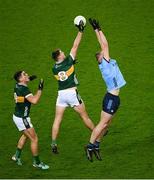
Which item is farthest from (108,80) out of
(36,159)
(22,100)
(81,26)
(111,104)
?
(36,159)

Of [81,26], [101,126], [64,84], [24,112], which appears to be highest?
[81,26]

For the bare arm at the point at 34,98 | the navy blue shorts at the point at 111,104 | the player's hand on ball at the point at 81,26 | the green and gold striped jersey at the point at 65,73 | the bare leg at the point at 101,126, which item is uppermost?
the player's hand on ball at the point at 81,26

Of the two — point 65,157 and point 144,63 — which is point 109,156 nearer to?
point 65,157

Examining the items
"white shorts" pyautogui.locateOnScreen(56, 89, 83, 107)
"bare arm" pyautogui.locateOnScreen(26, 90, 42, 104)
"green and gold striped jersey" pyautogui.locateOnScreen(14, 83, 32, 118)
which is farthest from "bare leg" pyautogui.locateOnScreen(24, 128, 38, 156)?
"white shorts" pyautogui.locateOnScreen(56, 89, 83, 107)

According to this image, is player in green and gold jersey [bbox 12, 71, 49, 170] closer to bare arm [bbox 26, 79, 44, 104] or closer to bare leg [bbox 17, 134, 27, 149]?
bare arm [bbox 26, 79, 44, 104]

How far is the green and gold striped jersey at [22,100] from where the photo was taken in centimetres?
1372

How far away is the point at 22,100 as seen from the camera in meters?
13.8

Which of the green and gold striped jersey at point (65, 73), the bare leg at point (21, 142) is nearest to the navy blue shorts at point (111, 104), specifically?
the green and gold striped jersey at point (65, 73)

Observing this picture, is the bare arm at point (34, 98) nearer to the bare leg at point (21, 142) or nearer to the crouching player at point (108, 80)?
the bare leg at point (21, 142)

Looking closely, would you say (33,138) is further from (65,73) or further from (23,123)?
(65,73)

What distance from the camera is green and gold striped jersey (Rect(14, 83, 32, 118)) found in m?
13.7

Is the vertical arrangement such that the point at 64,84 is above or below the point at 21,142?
above

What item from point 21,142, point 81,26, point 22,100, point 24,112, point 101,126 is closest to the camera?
point 22,100

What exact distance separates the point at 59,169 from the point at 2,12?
1004cm
